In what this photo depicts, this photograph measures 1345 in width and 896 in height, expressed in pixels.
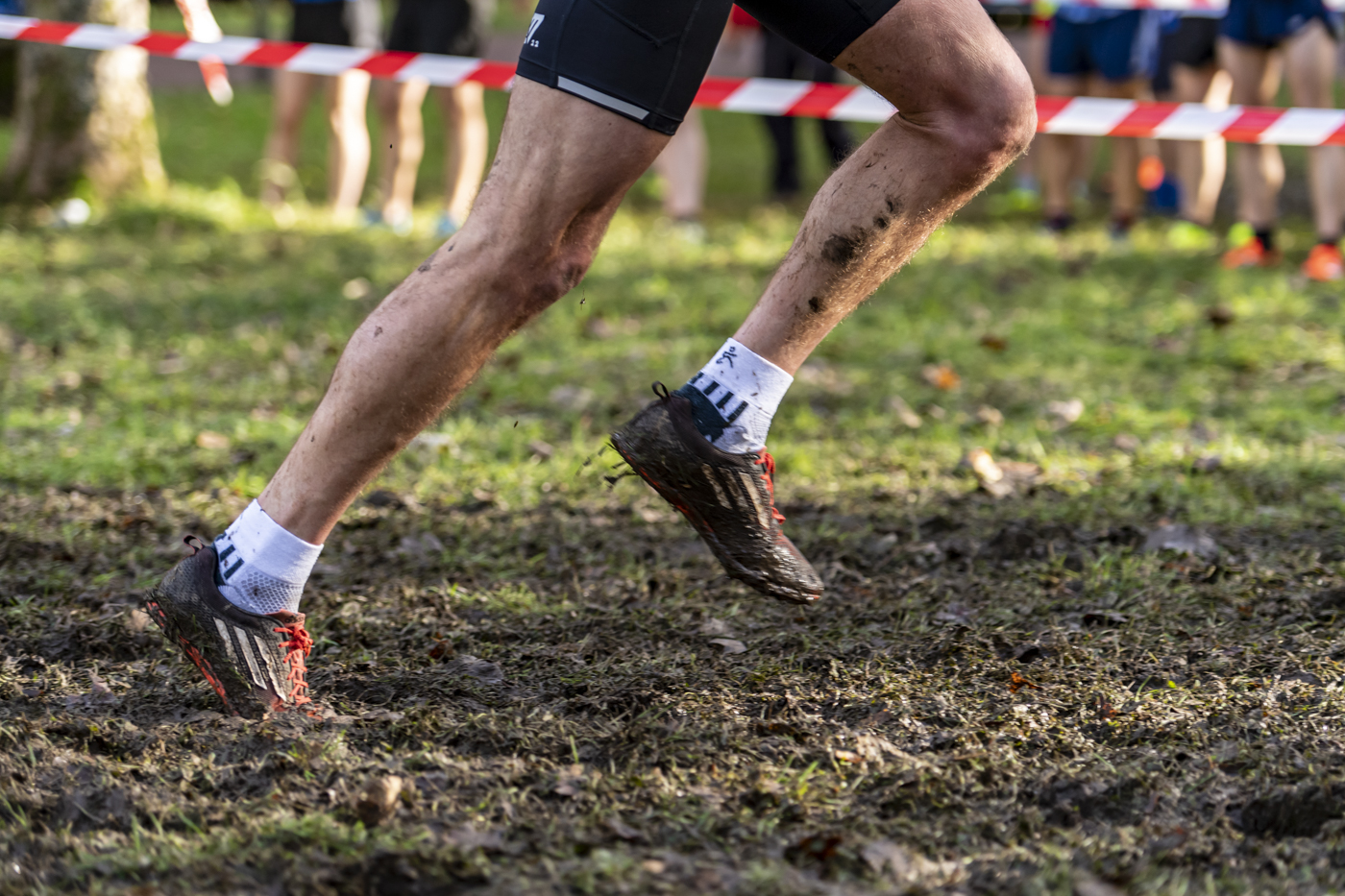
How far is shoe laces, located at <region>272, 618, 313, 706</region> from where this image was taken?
2059 millimetres

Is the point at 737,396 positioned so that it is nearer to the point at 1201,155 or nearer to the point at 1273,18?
the point at 1273,18

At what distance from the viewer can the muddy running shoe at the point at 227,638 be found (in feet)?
6.59

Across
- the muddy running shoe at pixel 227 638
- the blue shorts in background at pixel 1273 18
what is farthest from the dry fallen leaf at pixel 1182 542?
the blue shorts in background at pixel 1273 18

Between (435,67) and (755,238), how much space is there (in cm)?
303

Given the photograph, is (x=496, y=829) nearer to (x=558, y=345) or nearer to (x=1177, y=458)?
(x=1177, y=458)

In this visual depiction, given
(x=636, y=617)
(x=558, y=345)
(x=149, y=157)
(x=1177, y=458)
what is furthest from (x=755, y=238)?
(x=636, y=617)

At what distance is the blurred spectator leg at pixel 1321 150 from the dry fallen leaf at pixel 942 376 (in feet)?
8.52

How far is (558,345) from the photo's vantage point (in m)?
5.22

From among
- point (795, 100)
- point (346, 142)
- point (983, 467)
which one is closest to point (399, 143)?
point (346, 142)

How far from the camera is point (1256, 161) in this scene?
6.73 meters

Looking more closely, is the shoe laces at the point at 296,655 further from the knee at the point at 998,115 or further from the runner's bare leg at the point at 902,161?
the knee at the point at 998,115

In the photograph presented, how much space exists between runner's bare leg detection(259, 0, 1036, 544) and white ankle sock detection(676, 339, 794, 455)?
33 centimetres

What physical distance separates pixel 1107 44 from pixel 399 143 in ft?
14.6

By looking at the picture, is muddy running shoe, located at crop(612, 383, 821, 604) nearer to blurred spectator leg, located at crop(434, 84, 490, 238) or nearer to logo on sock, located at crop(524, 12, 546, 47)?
logo on sock, located at crop(524, 12, 546, 47)
